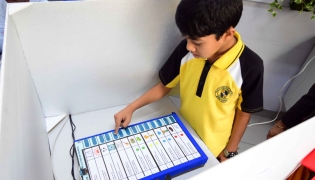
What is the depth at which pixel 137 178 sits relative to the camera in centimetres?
61

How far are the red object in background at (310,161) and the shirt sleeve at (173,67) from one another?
470 millimetres

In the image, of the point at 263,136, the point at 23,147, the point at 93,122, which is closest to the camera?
the point at 23,147

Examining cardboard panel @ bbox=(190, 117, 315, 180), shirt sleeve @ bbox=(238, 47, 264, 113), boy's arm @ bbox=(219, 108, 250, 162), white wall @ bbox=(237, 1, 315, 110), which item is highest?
white wall @ bbox=(237, 1, 315, 110)

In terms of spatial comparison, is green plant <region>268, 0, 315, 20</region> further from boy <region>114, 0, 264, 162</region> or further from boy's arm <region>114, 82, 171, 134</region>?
boy's arm <region>114, 82, 171, 134</region>

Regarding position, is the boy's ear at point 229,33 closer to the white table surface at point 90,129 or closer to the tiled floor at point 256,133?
the white table surface at point 90,129

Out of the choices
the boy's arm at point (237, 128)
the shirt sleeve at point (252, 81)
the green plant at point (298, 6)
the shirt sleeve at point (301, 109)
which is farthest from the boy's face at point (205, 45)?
the green plant at point (298, 6)

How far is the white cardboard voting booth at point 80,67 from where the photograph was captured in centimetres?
52

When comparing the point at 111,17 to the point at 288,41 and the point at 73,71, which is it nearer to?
the point at 73,71

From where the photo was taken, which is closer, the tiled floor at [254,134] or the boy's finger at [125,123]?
the boy's finger at [125,123]

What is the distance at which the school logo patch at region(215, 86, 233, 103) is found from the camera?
0.73 meters

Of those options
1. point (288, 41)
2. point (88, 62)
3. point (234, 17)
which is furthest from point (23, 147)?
point (288, 41)

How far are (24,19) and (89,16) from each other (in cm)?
18

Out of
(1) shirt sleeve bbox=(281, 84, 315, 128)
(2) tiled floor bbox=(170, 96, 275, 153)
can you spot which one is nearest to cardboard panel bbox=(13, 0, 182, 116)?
(1) shirt sleeve bbox=(281, 84, 315, 128)

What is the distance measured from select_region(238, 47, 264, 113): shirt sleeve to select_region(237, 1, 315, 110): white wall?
2.39 ft
